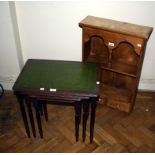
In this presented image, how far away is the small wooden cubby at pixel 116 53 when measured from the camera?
2.34 meters

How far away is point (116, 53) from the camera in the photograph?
9.26 ft

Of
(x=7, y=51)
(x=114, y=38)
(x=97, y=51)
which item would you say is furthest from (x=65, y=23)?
(x=7, y=51)

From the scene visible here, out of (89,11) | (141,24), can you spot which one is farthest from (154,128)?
(89,11)

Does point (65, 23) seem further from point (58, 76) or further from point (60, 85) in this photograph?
point (60, 85)

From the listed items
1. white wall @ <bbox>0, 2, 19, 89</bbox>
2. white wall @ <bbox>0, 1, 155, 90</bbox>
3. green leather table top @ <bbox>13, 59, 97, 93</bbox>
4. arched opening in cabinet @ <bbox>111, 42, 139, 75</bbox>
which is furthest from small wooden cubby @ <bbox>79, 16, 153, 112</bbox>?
white wall @ <bbox>0, 2, 19, 89</bbox>

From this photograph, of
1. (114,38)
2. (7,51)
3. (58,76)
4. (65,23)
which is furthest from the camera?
(7,51)

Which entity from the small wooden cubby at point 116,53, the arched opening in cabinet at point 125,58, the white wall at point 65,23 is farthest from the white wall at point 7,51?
the arched opening in cabinet at point 125,58

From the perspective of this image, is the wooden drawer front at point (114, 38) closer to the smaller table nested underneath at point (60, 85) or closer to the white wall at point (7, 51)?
the smaller table nested underneath at point (60, 85)

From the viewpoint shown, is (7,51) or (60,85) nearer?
(60,85)

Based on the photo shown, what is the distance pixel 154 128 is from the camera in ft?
8.73

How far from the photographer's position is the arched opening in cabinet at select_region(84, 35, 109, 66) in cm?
279

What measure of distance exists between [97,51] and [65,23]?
54 centimetres

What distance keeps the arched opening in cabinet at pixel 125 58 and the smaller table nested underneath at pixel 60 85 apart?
0.48 metres

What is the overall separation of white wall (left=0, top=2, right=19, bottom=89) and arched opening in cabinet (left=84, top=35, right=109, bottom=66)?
3.17 ft
